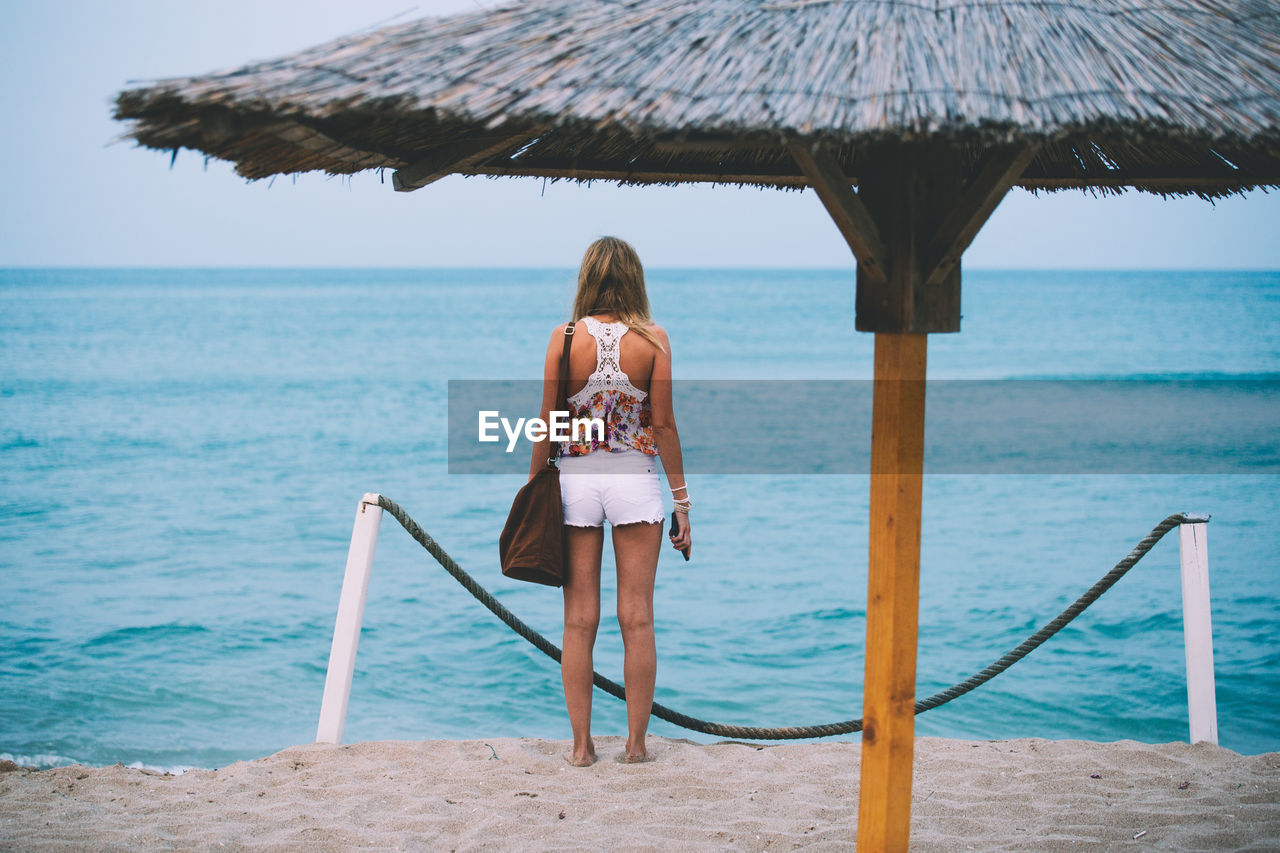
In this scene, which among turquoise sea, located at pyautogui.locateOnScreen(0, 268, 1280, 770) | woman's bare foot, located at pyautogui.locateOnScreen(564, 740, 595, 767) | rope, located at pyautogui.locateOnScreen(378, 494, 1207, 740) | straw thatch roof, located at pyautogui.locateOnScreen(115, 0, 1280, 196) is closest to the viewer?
straw thatch roof, located at pyautogui.locateOnScreen(115, 0, 1280, 196)

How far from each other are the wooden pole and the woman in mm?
1021

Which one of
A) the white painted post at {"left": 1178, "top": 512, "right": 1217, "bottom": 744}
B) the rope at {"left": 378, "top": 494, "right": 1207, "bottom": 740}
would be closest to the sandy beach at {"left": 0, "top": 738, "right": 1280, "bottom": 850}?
the rope at {"left": 378, "top": 494, "right": 1207, "bottom": 740}

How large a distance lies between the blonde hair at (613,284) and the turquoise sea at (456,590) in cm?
11

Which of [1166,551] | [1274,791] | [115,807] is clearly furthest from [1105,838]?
[1166,551]

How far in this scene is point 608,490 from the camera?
3539mm

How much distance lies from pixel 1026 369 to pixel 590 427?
98.9ft

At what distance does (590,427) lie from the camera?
3.55 meters

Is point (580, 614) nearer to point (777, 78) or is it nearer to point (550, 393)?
point (550, 393)

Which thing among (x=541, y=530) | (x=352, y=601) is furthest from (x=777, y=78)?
(x=352, y=601)

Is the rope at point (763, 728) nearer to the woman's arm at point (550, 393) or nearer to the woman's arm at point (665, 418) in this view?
the woman's arm at point (550, 393)

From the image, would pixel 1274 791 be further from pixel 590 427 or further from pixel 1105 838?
pixel 590 427

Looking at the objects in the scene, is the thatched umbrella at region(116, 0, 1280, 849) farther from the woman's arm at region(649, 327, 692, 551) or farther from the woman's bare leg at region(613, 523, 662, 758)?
the woman's bare leg at region(613, 523, 662, 758)

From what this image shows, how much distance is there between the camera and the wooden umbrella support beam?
2520mm

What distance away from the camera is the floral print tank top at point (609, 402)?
353 cm
